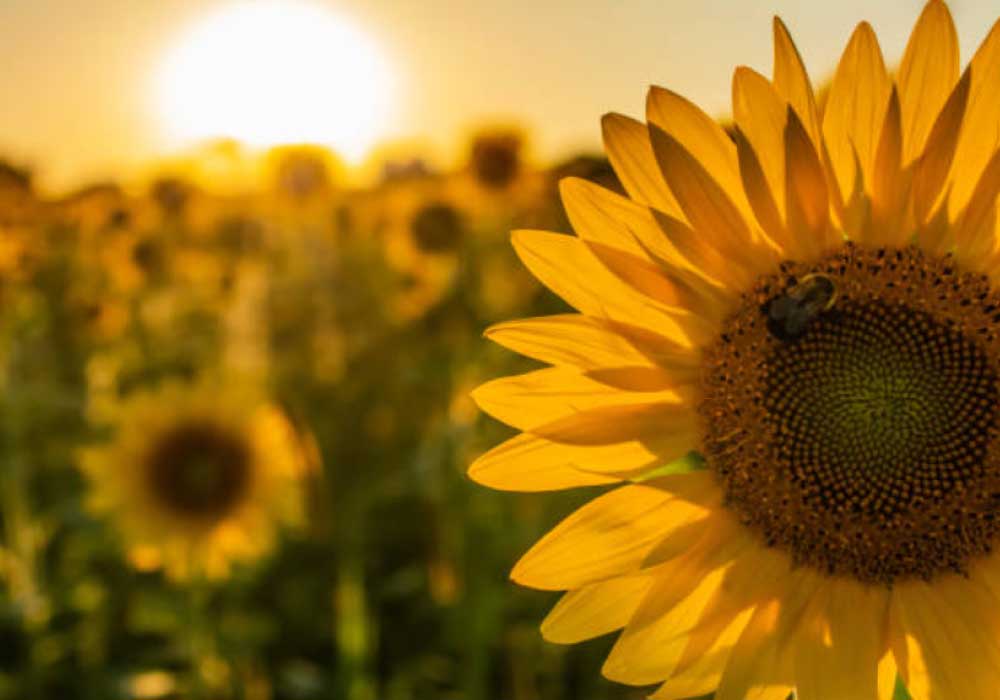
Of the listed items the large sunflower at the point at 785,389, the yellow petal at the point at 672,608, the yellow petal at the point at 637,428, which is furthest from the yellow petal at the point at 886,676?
the yellow petal at the point at 637,428

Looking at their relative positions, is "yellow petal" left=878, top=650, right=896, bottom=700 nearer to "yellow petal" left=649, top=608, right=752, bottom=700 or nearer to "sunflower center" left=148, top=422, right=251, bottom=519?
"yellow petal" left=649, top=608, right=752, bottom=700

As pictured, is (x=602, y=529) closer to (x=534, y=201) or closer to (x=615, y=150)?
(x=615, y=150)

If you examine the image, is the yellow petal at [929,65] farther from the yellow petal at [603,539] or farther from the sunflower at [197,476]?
the sunflower at [197,476]

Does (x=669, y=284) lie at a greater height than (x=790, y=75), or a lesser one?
lesser

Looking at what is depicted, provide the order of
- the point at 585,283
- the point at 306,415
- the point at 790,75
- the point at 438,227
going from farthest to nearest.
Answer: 1. the point at 438,227
2. the point at 306,415
3. the point at 585,283
4. the point at 790,75

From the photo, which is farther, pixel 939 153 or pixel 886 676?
pixel 886 676

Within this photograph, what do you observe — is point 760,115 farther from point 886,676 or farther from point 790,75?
point 886,676

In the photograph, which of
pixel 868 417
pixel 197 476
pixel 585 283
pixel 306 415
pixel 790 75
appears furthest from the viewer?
pixel 306 415

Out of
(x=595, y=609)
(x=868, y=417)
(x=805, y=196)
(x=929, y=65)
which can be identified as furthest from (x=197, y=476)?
(x=929, y=65)
